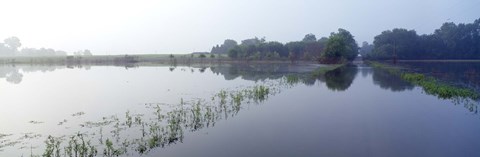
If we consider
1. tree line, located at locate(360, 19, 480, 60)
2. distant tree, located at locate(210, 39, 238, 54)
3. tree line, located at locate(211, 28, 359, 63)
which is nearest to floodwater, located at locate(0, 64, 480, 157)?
tree line, located at locate(211, 28, 359, 63)

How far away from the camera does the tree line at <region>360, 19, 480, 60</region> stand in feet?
389

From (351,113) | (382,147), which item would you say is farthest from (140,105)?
(382,147)

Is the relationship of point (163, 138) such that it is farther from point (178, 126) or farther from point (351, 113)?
point (351, 113)

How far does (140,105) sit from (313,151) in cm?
1212

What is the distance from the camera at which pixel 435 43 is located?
399 ft

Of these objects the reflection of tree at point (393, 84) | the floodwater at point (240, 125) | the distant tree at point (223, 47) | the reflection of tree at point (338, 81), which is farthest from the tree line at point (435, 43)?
the floodwater at point (240, 125)

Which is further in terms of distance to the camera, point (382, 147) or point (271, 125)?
point (271, 125)

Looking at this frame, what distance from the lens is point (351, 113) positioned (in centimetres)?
1900

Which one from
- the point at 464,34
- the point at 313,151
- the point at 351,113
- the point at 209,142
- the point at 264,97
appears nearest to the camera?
the point at 313,151

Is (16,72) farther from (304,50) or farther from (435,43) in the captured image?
(435,43)

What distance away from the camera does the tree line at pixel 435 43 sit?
11850 centimetres

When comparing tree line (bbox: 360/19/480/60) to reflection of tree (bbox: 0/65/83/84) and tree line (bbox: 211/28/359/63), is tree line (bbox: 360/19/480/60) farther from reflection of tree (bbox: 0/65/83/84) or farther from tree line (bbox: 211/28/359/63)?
reflection of tree (bbox: 0/65/83/84)

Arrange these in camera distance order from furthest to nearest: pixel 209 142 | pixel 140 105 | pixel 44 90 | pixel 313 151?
pixel 44 90 → pixel 140 105 → pixel 209 142 → pixel 313 151

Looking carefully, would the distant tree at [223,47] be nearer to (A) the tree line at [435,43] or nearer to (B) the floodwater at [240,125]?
(A) the tree line at [435,43]
